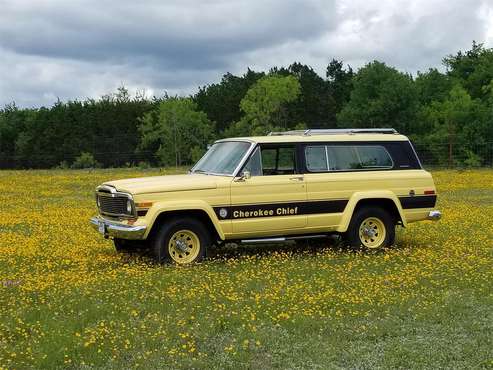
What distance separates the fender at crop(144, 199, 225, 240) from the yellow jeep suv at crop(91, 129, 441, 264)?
15 millimetres

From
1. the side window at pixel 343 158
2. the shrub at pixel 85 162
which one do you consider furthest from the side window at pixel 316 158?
the shrub at pixel 85 162

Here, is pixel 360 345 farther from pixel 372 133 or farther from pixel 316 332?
pixel 372 133

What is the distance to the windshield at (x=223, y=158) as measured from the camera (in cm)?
1120

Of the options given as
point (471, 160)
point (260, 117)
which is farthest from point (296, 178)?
point (260, 117)

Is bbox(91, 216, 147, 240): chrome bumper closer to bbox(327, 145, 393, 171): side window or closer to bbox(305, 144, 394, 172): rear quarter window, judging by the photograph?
bbox(305, 144, 394, 172): rear quarter window

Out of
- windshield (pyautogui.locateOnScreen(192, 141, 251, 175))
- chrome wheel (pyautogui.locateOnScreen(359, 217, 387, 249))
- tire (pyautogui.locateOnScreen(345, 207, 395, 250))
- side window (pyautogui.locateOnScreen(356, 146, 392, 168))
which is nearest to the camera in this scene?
windshield (pyautogui.locateOnScreen(192, 141, 251, 175))

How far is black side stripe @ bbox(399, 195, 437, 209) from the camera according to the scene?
11914 mm

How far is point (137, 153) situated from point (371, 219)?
4779 cm

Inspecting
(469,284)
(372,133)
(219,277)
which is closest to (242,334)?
(219,277)

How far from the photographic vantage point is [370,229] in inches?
468

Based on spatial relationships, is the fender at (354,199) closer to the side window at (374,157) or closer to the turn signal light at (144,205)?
the side window at (374,157)

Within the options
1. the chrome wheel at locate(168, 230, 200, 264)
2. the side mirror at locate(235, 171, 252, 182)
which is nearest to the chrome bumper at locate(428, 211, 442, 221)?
the side mirror at locate(235, 171, 252, 182)

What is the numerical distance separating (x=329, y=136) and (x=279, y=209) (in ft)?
5.65

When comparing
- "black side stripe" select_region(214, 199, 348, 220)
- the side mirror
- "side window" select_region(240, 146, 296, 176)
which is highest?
"side window" select_region(240, 146, 296, 176)
